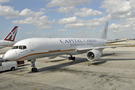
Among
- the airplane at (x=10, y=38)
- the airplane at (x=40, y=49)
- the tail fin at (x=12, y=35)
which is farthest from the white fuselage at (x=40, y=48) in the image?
the tail fin at (x=12, y=35)

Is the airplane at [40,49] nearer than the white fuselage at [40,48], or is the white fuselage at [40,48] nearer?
the white fuselage at [40,48]

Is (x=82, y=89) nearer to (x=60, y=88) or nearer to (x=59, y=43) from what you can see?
(x=60, y=88)

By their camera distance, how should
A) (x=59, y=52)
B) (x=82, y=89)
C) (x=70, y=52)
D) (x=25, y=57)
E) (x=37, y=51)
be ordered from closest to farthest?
(x=82, y=89), (x=25, y=57), (x=37, y=51), (x=59, y=52), (x=70, y=52)

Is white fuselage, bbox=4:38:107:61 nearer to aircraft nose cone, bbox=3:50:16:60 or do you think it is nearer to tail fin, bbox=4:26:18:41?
aircraft nose cone, bbox=3:50:16:60

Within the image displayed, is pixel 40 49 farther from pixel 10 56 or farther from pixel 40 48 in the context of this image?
pixel 10 56

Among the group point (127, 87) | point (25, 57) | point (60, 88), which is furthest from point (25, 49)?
point (127, 87)

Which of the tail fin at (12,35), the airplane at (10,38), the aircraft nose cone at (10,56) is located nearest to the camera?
the aircraft nose cone at (10,56)

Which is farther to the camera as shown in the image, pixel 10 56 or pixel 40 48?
pixel 40 48

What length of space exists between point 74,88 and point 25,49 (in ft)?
27.8

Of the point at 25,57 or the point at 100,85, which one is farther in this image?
the point at 25,57

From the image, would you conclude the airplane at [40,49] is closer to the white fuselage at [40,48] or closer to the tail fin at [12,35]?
the white fuselage at [40,48]

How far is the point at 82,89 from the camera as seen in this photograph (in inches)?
376

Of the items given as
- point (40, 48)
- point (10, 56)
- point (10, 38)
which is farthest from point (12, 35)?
point (10, 56)

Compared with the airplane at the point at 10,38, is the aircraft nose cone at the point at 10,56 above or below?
below
